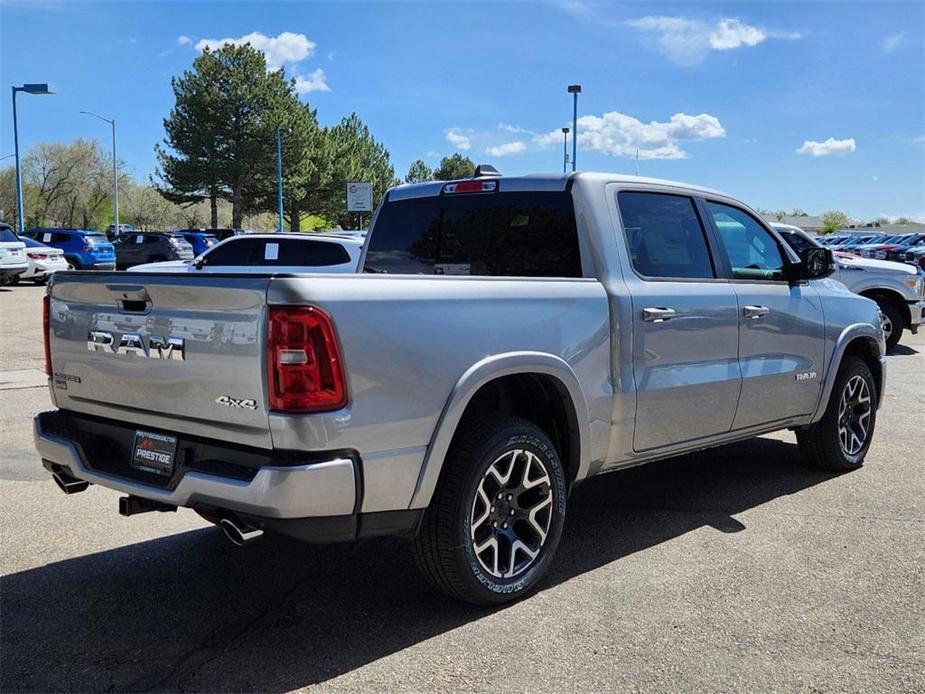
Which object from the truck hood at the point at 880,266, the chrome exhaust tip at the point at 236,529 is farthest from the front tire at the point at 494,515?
the truck hood at the point at 880,266

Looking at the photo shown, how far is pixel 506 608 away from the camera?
373 centimetres

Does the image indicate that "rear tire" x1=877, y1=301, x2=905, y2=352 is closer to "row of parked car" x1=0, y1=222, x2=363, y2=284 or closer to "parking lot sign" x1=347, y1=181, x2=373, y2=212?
"row of parked car" x1=0, y1=222, x2=363, y2=284

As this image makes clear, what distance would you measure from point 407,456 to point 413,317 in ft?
1.72

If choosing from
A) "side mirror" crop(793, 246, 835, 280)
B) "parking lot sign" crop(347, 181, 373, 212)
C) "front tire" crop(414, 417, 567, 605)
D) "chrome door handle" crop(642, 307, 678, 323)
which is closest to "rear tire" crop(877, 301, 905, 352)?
"side mirror" crop(793, 246, 835, 280)

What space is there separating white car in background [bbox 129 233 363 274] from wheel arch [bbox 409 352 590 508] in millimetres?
7729

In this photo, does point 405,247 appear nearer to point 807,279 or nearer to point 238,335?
point 238,335

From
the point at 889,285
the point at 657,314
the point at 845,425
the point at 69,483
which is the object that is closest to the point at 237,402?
the point at 69,483

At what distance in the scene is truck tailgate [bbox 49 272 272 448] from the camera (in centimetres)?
306

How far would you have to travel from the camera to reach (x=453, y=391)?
337 centimetres

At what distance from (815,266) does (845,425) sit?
1.29m

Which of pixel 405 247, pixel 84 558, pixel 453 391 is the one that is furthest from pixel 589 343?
pixel 84 558

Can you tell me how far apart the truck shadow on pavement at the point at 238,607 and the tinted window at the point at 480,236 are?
1506 mm

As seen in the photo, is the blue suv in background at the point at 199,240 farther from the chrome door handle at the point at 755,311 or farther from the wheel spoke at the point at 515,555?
the wheel spoke at the point at 515,555

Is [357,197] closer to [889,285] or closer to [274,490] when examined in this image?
[889,285]
